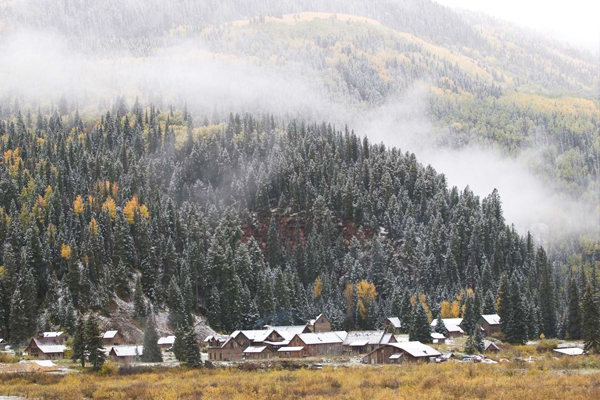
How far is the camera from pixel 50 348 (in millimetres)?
114250

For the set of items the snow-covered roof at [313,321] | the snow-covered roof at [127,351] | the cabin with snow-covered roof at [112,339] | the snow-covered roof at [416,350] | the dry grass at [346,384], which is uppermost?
the snow-covered roof at [313,321]

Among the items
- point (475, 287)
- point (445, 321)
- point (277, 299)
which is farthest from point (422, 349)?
point (475, 287)

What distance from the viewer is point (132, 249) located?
161625 mm

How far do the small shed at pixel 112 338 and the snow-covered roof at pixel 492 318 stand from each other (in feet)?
227

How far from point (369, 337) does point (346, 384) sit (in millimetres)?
56048

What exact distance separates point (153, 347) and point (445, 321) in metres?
66.1

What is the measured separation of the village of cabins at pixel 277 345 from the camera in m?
111

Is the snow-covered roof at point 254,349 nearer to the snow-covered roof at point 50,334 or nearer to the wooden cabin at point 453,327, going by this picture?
the snow-covered roof at point 50,334

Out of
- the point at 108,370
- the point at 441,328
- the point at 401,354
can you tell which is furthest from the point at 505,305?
the point at 108,370

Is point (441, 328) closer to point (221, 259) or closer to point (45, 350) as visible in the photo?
point (221, 259)

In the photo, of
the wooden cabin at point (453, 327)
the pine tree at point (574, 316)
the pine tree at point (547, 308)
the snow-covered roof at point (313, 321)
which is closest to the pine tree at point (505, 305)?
the wooden cabin at point (453, 327)

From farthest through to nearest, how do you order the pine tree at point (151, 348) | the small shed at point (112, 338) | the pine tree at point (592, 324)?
the small shed at point (112, 338) < the pine tree at point (592, 324) < the pine tree at point (151, 348)

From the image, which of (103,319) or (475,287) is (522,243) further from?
(103,319)

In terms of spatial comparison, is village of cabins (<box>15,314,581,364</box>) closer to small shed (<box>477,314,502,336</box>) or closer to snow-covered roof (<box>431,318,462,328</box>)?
small shed (<box>477,314,502,336</box>)
